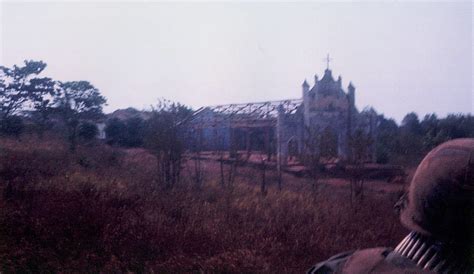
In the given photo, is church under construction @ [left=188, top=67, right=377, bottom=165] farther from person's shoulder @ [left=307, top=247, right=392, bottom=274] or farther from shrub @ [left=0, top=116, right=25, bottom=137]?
person's shoulder @ [left=307, top=247, right=392, bottom=274]

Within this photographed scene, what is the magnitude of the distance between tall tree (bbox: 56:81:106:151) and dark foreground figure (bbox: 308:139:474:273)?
1314 centimetres

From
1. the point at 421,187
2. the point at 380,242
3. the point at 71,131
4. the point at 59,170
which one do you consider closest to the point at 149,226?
the point at 380,242

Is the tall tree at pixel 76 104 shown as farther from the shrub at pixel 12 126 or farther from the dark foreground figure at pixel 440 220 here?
the dark foreground figure at pixel 440 220

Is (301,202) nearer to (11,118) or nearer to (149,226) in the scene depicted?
(149,226)

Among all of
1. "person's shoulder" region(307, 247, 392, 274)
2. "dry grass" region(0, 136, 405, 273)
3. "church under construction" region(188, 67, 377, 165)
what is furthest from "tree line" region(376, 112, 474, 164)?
"person's shoulder" region(307, 247, 392, 274)

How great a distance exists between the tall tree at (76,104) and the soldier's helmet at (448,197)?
43.2 feet

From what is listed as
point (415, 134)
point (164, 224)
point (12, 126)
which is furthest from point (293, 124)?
point (164, 224)

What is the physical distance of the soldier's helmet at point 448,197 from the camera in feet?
9.62

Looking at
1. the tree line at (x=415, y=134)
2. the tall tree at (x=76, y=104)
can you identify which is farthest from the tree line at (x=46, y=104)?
the tree line at (x=415, y=134)

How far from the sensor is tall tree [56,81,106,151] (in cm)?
1642

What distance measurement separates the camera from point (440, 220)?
3.01 meters

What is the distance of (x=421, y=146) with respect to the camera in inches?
550

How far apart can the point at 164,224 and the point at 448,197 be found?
6144mm

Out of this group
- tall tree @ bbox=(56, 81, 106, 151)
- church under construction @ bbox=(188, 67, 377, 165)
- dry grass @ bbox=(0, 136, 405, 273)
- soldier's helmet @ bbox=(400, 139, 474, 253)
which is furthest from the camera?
tall tree @ bbox=(56, 81, 106, 151)
